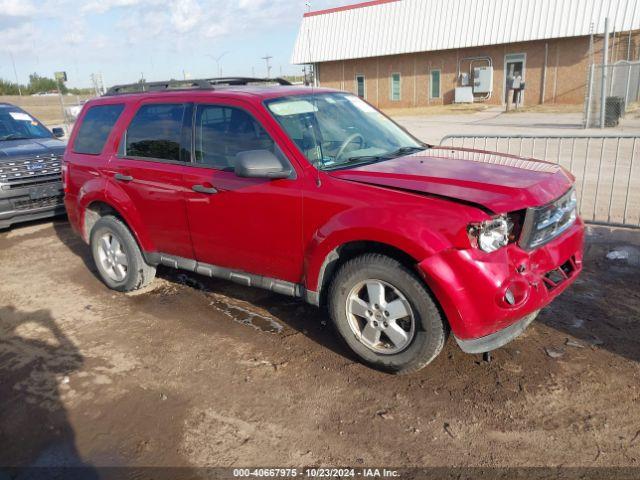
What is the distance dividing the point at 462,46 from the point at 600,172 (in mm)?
24649

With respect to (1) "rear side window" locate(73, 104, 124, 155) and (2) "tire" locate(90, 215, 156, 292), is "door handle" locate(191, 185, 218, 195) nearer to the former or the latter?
(2) "tire" locate(90, 215, 156, 292)

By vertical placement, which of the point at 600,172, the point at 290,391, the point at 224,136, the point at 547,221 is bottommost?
the point at 290,391

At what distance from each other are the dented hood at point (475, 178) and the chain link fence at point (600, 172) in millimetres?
325

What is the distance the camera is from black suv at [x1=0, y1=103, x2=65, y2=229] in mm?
7805

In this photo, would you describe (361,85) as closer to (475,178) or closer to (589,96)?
(589,96)

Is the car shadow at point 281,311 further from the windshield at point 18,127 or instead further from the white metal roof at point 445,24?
the white metal roof at point 445,24

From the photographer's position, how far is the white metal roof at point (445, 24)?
2678 cm

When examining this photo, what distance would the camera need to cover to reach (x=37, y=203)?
809 centimetres

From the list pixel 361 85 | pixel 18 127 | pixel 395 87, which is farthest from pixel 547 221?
pixel 361 85

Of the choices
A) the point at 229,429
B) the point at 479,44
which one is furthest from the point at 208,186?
the point at 479,44

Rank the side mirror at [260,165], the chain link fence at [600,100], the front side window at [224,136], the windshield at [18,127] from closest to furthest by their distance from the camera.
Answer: the side mirror at [260,165]
the front side window at [224,136]
the windshield at [18,127]
the chain link fence at [600,100]

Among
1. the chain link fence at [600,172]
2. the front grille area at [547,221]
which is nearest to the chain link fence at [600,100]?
the chain link fence at [600,172]

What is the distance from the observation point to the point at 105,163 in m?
5.26

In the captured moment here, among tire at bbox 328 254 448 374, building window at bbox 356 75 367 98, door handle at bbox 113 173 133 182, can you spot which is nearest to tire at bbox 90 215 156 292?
door handle at bbox 113 173 133 182
